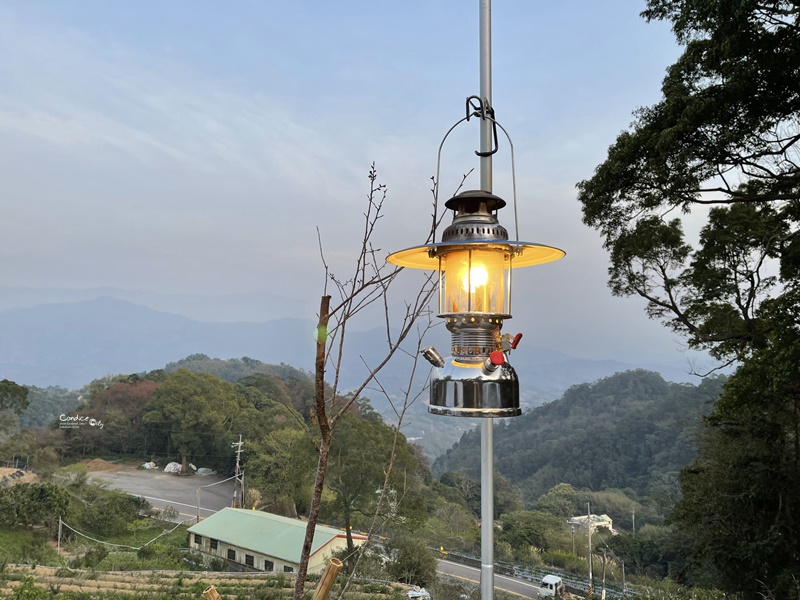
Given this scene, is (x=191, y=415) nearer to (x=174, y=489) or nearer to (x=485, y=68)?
(x=174, y=489)

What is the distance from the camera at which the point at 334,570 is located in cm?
95

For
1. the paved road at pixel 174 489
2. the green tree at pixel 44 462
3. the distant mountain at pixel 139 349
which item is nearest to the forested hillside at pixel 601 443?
the distant mountain at pixel 139 349

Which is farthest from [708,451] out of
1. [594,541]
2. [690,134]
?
[594,541]

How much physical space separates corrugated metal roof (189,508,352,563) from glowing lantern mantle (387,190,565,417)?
33.4 ft

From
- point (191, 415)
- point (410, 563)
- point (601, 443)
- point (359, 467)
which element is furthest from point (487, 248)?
point (601, 443)

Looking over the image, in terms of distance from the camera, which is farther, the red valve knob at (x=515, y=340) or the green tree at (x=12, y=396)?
the green tree at (x=12, y=396)

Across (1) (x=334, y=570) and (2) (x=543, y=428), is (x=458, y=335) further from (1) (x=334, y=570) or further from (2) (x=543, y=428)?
(2) (x=543, y=428)

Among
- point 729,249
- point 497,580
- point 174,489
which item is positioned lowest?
point 497,580

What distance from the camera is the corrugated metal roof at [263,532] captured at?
10.6 m

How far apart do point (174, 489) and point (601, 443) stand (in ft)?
71.2

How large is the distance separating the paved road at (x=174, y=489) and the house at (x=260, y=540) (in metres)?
3.69

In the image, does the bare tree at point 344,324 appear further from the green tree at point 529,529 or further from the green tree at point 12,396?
the green tree at point 12,396

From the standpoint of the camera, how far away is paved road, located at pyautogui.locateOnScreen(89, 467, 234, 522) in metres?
16.2

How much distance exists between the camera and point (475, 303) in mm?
1072
